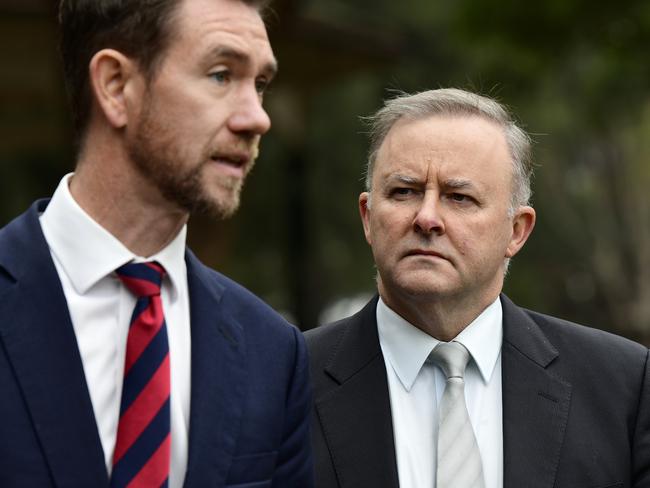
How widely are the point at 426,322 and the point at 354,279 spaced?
20673 mm

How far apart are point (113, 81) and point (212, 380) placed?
793 millimetres

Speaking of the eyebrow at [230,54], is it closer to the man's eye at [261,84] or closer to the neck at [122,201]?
the man's eye at [261,84]

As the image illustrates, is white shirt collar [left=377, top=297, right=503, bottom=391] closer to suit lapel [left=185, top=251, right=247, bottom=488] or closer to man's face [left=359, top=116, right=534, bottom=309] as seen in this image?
man's face [left=359, top=116, right=534, bottom=309]

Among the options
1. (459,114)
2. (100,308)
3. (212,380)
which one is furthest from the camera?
(459,114)

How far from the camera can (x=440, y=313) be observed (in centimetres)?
431

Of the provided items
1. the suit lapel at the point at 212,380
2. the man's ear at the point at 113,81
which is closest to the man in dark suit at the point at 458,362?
the suit lapel at the point at 212,380

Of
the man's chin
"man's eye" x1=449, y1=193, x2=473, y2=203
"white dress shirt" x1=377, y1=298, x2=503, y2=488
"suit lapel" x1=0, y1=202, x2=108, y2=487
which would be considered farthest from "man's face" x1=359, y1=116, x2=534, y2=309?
"suit lapel" x1=0, y1=202, x2=108, y2=487

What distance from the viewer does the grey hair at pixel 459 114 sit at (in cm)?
451

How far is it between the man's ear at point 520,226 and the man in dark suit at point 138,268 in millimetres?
1364

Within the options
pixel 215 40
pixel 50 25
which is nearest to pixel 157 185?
pixel 215 40

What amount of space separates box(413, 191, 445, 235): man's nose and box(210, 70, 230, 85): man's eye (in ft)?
3.46

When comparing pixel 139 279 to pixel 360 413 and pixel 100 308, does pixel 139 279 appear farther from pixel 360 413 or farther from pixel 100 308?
pixel 360 413

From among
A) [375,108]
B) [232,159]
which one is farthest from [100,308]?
[375,108]

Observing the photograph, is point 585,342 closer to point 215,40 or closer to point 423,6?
point 215,40
